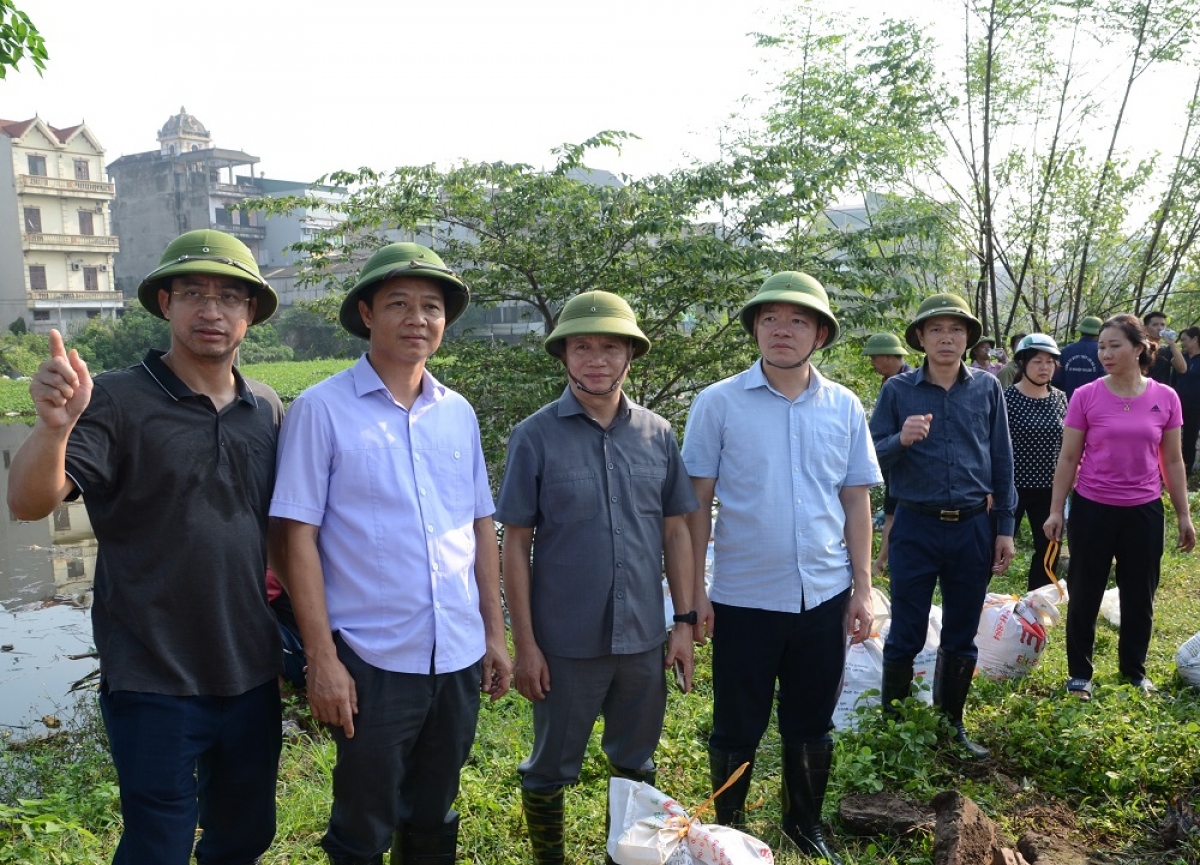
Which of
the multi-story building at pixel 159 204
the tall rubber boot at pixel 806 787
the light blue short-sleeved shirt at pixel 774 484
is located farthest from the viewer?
the multi-story building at pixel 159 204

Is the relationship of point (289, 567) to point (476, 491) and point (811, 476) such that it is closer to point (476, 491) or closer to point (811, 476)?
point (476, 491)

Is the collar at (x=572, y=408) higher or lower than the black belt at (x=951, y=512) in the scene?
higher

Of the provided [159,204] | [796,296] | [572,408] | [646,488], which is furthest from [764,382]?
[159,204]

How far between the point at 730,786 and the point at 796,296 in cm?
170

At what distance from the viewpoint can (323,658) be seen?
8.04ft

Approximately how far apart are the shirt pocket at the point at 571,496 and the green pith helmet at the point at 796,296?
0.89 meters

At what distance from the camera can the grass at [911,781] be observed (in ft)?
11.1

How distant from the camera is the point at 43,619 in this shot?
10781mm

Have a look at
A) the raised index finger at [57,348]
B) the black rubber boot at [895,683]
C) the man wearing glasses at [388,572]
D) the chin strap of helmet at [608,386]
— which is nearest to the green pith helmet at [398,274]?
the man wearing glasses at [388,572]

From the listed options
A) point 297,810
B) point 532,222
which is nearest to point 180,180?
Result: point 532,222

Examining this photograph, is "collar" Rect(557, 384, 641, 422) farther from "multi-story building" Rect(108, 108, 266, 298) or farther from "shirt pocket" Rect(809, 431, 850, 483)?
"multi-story building" Rect(108, 108, 266, 298)

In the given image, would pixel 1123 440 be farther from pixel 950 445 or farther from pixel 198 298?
pixel 198 298

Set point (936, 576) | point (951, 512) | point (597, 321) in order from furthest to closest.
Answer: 1. point (936, 576)
2. point (951, 512)
3. point (597, 321)

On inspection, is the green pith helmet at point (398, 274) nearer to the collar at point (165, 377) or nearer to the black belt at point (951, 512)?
the collar at point (165, 377)
